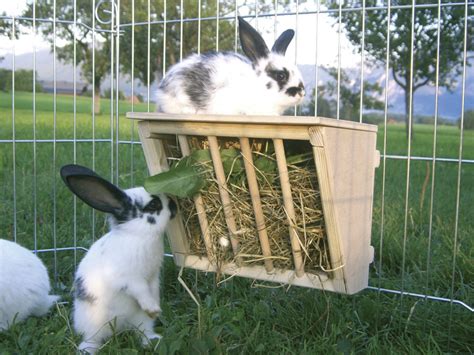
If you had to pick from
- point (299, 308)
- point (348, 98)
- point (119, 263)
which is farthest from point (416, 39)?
point (119, 263)

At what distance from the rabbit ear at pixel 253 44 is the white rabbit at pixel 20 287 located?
1452 mm

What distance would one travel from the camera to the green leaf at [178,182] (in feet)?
7.04

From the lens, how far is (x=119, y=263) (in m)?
2.43

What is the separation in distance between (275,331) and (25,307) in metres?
1.16

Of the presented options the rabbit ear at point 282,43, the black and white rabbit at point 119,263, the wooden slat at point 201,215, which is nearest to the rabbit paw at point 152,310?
the black and white rabbit at point 119,263

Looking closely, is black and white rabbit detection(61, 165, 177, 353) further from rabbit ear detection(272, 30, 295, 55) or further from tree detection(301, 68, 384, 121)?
tree detection(301, 68, 384, 121)

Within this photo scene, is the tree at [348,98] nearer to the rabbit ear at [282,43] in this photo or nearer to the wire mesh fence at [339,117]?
the wire mesh fence at [339,117]

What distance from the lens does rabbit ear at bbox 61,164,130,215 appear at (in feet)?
7.50

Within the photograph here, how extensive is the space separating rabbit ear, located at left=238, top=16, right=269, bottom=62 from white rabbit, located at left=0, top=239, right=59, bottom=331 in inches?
57.1

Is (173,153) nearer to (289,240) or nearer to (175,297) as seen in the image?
(289,240)

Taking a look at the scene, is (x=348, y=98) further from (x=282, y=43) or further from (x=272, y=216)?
(x=272, y=216)

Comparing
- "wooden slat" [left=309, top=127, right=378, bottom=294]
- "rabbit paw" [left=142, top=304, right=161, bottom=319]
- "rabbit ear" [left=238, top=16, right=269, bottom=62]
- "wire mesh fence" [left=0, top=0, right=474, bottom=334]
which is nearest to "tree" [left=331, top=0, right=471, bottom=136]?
"wire mesh fence" [left=0, top=0, right=474, bottom=334]

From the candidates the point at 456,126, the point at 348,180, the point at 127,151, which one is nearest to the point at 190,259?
the point at 348,180

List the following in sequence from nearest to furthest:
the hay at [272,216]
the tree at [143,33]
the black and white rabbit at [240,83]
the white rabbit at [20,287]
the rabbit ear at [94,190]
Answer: the hay at [272,216], the rabbit ear at [94,190], the black and white rabbit at [240,83], the white rabbit at [20,287], the tree at [143,33]
